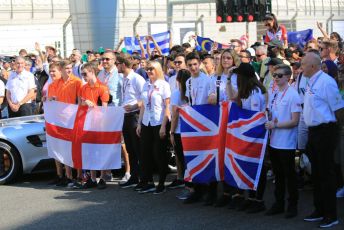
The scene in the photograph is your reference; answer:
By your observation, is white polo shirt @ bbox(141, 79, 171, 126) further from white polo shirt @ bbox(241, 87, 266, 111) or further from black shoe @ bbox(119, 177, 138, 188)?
white polo shirt @ bbox(241, 87, 266, 111)

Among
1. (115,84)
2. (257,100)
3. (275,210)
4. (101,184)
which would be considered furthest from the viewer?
(115,84)

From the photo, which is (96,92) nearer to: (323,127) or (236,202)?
(236,202)

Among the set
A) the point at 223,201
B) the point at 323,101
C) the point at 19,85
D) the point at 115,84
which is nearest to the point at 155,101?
the point at 115,84

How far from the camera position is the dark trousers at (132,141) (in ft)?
32.5

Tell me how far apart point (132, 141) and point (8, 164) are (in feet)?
6.68

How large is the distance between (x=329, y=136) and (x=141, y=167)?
10.7ft

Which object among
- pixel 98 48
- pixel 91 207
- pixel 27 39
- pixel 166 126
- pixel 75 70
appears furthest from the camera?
pixel 27 39

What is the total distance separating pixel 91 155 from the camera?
1002cm

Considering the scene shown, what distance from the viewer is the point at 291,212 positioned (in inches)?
299

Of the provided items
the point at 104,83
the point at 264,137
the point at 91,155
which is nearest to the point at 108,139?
the point at 91,155

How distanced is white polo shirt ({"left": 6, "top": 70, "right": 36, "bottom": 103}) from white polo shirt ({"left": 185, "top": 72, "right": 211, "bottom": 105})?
5.89 meters

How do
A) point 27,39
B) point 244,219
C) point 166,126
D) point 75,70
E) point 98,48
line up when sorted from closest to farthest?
point 244,219
point 166,126
point 75,70
point 98,48
point 27,39

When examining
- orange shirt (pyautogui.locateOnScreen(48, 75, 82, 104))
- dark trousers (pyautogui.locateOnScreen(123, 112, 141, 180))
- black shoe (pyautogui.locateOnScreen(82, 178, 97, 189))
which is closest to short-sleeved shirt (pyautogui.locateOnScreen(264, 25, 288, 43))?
dark trousers (pyautogui.locateOnScreen(123, 112, 141, 180))

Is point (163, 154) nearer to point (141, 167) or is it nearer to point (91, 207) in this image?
point (141, 167)
